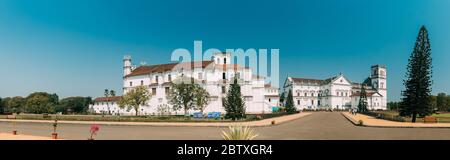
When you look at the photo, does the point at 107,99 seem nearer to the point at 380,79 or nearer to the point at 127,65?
the point at 127,65

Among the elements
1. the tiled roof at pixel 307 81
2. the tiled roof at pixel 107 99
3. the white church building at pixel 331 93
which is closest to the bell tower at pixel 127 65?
the tiled roof at pixel 107 99

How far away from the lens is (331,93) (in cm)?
13012

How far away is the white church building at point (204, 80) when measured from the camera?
73.5 metres

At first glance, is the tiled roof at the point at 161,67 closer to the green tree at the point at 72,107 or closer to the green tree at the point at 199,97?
the green tree at the point at 199,97

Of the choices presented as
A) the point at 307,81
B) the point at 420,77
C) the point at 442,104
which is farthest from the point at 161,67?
the point at 442,104

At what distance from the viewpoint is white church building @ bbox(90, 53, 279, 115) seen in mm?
73500

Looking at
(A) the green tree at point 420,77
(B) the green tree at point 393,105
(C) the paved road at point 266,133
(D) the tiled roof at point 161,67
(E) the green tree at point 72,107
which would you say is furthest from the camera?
(B) the green tree at point 393,105

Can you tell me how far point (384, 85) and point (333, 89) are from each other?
2512 centimetres

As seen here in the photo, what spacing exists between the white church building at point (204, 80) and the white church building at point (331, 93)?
4633 centimetres

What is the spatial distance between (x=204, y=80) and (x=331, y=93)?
71086 mm

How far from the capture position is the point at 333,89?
130500 mm

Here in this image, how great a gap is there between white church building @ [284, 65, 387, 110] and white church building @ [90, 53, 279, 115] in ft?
152

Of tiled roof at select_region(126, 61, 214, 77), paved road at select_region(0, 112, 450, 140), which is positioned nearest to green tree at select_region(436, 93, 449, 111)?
tiled roof at select_region(126, 61, 214, 77)
